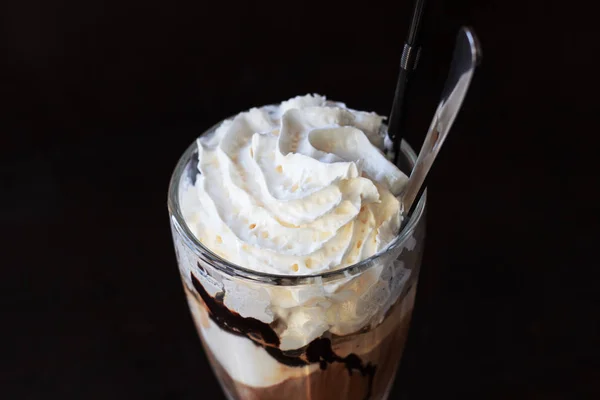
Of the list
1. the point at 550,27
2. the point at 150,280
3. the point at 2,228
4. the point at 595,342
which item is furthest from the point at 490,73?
the point at 2,228

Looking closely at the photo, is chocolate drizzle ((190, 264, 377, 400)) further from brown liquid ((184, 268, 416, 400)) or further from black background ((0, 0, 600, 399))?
black background ((0, 0, 600, 399))

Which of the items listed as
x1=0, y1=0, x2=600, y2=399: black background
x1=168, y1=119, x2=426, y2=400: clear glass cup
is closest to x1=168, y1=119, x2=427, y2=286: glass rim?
x1=168, y1=119, x2=426, y2=400: clear glass cup

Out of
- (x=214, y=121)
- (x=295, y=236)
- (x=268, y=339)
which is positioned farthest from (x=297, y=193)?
(x=214, y=121)

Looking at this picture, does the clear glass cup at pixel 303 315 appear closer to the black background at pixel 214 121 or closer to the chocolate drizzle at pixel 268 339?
the chocolate drizzle at pixel 268 339

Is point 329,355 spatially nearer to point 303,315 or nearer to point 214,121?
point 303,315

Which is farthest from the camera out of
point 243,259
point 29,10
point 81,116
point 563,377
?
point 81,116

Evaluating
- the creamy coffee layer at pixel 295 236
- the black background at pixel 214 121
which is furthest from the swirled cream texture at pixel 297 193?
the black background at pixel 214 121

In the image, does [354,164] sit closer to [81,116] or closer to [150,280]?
[150,280]
